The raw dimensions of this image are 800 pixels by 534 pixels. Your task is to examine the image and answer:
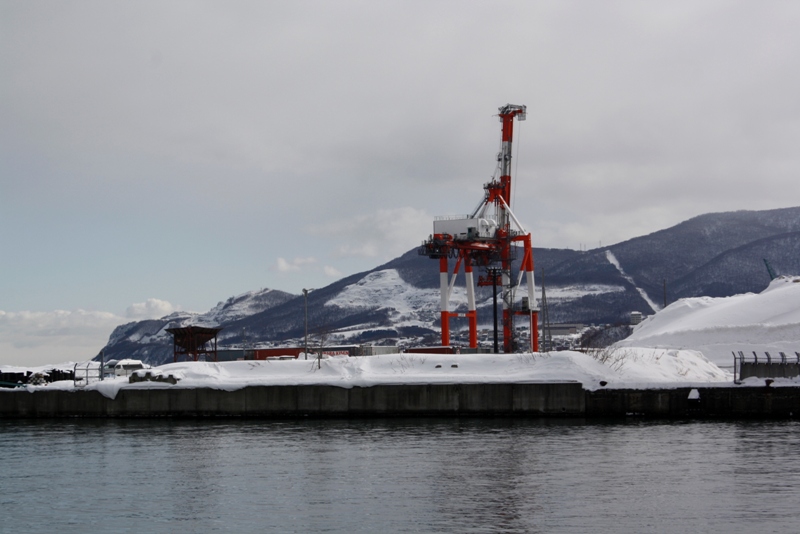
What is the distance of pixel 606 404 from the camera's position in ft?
198

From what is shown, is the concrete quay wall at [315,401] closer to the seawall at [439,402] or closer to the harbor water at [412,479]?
the seawall at [439,402]

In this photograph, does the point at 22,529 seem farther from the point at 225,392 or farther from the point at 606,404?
the point at 606,404

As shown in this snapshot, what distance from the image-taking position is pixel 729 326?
114375mm

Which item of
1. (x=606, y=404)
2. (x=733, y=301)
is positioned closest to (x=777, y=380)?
(x=606, y=404)

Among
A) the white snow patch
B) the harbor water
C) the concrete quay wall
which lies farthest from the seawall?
the harbor water

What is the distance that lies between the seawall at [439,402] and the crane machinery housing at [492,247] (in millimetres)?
35471

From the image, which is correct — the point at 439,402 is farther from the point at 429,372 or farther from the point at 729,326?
the point at 729,326

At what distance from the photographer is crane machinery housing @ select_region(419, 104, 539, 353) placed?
10112cm

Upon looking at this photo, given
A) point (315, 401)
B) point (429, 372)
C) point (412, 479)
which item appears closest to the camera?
point (412, 479)

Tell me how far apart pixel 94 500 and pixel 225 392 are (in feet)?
104

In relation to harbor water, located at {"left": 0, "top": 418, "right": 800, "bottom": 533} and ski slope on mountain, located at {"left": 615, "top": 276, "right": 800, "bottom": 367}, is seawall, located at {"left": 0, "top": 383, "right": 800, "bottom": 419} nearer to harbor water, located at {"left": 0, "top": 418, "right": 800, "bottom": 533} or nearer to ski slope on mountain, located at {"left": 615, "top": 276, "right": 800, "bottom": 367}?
harbor water, located at {"left": 0, "top": 418, "right": 800, "bottom": 533}

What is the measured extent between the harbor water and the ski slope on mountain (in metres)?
48.0

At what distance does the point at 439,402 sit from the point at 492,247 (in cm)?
4299

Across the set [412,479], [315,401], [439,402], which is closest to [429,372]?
[439,402]
